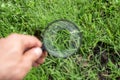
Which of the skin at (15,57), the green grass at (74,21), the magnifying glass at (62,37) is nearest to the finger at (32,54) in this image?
the skin at (15,57)

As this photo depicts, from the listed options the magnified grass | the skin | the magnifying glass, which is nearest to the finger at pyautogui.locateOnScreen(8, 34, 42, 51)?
the skin

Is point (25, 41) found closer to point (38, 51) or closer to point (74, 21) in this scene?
point (38, 51)

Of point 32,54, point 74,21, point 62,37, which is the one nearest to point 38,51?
point 32,54

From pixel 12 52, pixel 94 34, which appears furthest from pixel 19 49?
pixel 94 34

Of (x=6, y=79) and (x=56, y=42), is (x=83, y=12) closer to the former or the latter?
(x=56, y=42)

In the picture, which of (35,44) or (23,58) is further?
(35,44)

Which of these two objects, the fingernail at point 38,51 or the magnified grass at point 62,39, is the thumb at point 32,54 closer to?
the fingernail at point 38,51

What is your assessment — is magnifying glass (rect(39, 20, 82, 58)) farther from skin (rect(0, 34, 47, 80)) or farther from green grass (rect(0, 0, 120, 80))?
skin (rect(0, 34, 47, 80))
